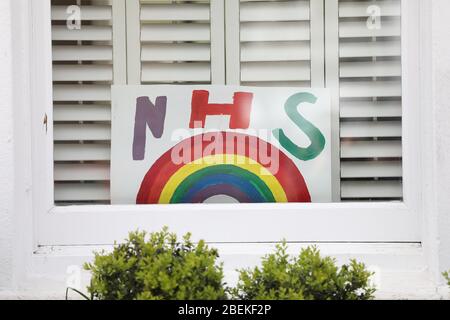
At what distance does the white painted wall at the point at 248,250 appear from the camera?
12.9ft

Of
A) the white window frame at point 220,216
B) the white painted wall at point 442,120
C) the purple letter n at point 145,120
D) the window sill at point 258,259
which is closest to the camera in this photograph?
the white painted wall at point 442,120

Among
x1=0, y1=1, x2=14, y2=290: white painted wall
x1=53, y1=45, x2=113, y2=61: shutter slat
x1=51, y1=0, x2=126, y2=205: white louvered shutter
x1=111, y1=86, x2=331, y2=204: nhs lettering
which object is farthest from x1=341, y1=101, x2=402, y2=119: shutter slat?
x1=0, y1=1, x2=14, y2=290: white painted wall

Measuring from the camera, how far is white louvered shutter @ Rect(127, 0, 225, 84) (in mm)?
4527

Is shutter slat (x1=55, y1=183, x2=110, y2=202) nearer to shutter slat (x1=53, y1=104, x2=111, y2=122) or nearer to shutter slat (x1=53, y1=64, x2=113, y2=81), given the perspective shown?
shutter slat (x1=53, y1=104, x2=111, y2=122)

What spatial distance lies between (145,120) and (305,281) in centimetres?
199

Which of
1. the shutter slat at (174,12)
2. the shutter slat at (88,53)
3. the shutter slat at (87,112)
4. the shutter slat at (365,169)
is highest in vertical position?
the shutter slat at (174,12)

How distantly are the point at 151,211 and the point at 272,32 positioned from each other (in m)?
1.45

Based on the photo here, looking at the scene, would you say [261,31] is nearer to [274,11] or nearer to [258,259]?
[274,11]

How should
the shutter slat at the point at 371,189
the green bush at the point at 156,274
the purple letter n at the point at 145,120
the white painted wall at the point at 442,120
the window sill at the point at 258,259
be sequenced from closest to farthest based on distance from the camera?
the green bush at the point at 156,274 → the white painted wall at the point at 442,120 → the window sill at the point at 258,259 → the shutter slat at the point at 371,189 → the purple letter n at the point at 145,120

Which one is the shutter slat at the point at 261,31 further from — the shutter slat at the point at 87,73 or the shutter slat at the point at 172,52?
the shutter slat at the point at 87,73

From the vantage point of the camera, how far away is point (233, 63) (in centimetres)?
452

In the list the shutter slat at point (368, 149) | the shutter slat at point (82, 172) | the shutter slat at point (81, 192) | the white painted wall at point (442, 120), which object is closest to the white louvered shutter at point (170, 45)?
the shutter slat at point (82, 172)
